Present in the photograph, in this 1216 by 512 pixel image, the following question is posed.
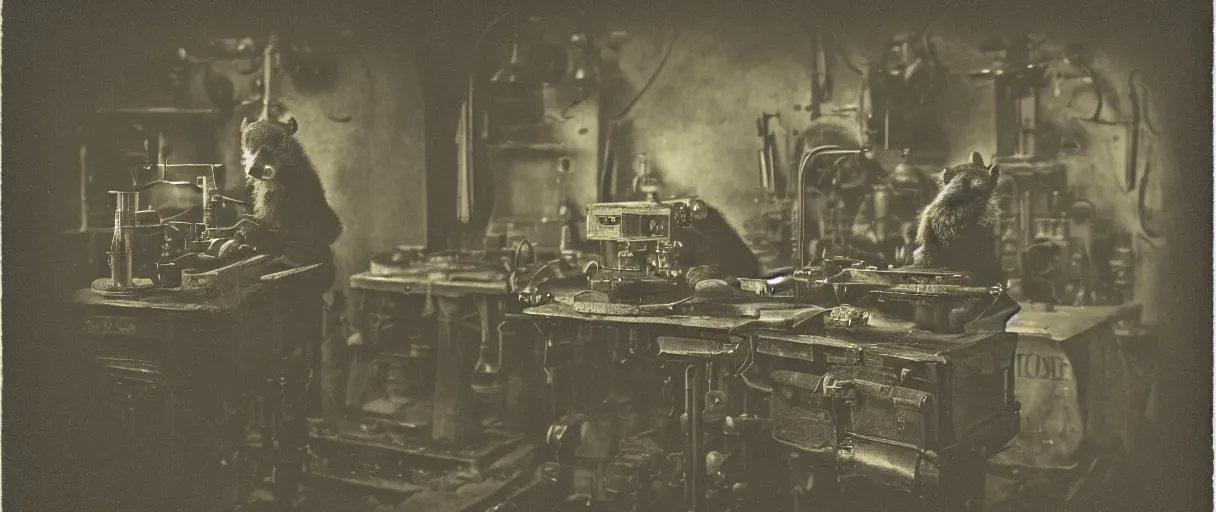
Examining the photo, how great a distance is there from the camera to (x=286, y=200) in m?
3.15

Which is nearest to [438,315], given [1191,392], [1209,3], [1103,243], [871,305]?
[871,305]

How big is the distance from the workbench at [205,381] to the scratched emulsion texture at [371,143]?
0.33 m

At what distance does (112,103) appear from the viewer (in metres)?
3.19

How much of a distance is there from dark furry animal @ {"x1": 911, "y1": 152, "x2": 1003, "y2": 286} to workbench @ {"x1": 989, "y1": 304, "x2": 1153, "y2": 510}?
0.62 ft

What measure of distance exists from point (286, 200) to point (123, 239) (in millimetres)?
591

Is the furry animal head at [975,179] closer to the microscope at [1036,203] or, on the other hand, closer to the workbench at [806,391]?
the microscope at [1036,203]

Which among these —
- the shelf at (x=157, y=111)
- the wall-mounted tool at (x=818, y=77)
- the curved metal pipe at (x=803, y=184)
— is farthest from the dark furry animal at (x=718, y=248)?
the shelf at (x=157, y=111)

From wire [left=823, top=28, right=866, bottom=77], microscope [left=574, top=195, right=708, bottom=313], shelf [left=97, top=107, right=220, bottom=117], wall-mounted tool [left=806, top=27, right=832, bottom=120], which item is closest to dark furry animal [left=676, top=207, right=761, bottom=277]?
microscope [left=574, top=195, right=708, bottom=313]

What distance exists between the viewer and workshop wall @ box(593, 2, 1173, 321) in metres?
2.71

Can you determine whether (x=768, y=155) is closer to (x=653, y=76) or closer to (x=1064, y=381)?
(x=653, y=76)

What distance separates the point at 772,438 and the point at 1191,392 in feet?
4.03

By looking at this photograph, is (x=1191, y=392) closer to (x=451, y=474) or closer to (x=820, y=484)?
(x=820, y=484)

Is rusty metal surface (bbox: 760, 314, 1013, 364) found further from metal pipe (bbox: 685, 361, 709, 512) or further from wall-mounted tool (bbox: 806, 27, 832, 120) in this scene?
wall-mounted tool (bbox: 806, 27, 832, 120)

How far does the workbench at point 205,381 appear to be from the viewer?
3.18 m
